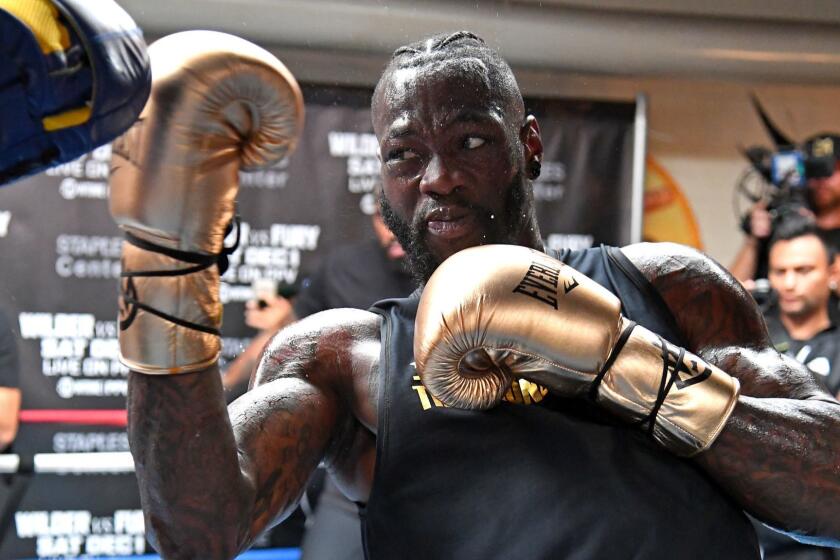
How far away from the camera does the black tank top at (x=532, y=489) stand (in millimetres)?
1458

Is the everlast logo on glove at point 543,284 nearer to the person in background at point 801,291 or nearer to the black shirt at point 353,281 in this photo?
the black shirt at point 353,281

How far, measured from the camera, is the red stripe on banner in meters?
4.05

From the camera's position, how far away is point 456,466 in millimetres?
1539

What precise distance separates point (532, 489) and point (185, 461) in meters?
0.49

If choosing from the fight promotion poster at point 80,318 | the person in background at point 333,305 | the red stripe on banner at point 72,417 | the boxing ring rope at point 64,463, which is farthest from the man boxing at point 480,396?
the red stripe on banner at point 72,417

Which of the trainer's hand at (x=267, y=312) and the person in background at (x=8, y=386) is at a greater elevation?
the trainer's hand at (x=267, y=312)

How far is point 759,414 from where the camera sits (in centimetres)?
149

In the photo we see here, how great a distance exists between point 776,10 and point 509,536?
3439 millimetres

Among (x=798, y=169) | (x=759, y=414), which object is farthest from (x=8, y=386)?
(x=798, y=169)

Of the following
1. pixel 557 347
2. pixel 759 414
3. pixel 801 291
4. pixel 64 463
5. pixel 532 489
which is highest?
pixel 557 347

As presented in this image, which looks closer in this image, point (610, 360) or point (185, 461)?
point (185, 461)

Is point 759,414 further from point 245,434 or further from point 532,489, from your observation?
point 245,434

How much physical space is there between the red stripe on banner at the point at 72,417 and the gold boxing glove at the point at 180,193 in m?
2.96

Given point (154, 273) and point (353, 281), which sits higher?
point (154, 273)
